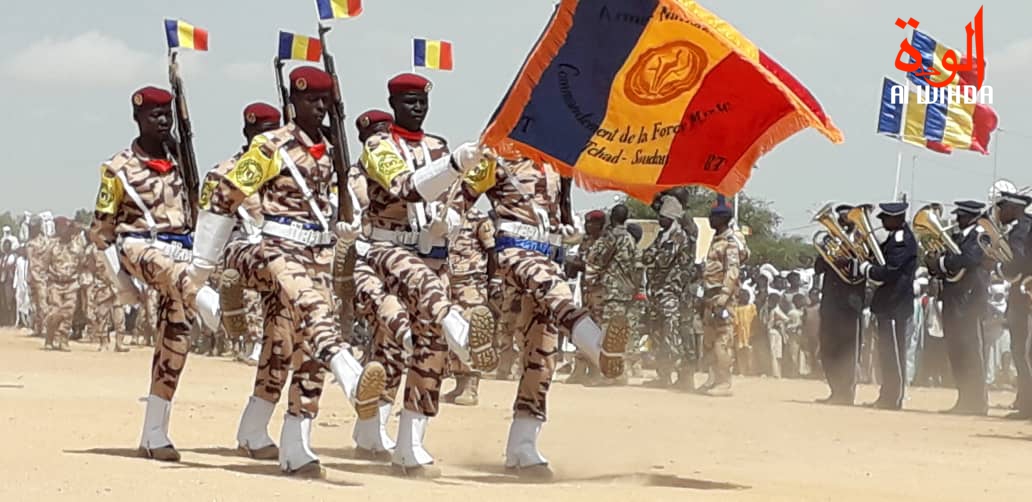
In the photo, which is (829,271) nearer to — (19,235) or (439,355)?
(439,355)

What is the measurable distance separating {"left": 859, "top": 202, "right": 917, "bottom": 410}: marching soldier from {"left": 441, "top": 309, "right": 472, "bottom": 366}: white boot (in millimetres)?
8813

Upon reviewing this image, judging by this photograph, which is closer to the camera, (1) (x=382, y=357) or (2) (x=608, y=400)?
(1) (x=382, y=357)

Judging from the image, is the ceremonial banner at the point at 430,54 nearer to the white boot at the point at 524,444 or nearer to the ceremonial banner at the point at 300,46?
the ceremonial banner at the point at 300,46

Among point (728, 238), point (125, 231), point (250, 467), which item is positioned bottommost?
point (250, 467)

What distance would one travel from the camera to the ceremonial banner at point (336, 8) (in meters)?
10.5

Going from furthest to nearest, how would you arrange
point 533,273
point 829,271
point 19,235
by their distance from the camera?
point 19,235
point 829,271
point 533,273

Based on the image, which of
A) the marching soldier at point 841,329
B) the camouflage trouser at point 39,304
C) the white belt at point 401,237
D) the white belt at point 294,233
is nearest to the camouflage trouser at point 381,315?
the white belt at point 401,237

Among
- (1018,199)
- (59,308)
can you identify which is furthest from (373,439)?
(59,308)

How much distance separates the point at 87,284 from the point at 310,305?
19.4m

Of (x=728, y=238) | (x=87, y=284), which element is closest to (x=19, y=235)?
(x=87, y=284)

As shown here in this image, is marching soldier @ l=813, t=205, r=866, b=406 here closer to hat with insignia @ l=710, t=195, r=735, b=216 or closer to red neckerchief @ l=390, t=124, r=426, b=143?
hat with insignia @ l=710, t=195, r=735, b=216

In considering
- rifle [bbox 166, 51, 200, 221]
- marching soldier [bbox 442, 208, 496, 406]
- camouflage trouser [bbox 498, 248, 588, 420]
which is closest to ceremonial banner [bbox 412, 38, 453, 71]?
Answer: marching soldier [bbox 442, 208, 496, 406]

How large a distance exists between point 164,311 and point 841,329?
9.79 metres

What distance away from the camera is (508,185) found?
30.5 feet
